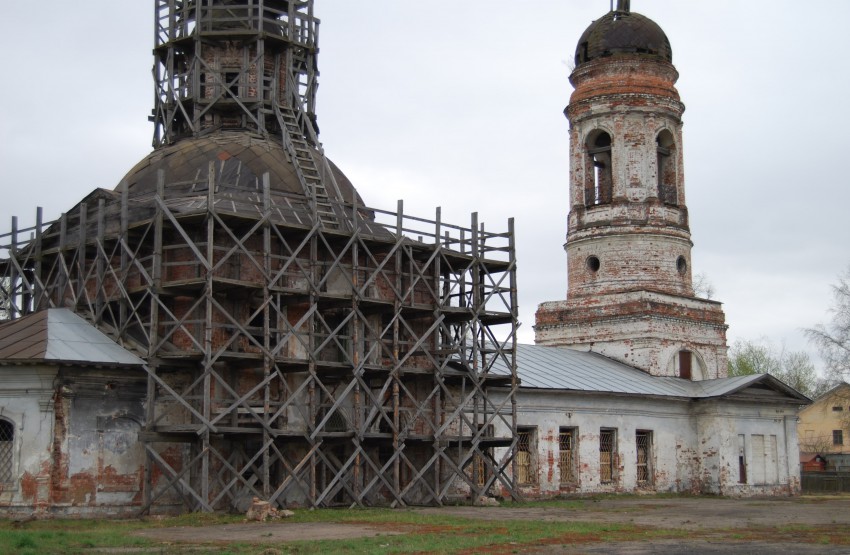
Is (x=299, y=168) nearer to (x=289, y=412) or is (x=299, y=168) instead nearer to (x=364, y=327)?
(x=364, y=327)

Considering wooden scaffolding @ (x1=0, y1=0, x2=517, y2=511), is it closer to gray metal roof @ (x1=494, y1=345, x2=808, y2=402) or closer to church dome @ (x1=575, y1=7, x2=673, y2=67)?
gray metal roof @ (x1=494, y1=345, x2=808, y2=402)

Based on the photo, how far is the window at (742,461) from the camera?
31.3 meters

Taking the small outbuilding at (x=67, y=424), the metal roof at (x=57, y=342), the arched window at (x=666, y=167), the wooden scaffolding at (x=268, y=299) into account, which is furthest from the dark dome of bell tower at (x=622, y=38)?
the small outbuilding at (x=67, y=424)

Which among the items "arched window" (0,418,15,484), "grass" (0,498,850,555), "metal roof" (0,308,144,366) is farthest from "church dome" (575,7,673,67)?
"arched window" (0,418,15,484)

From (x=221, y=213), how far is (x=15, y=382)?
4558 mm

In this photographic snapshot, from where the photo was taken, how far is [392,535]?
15352 millimetres

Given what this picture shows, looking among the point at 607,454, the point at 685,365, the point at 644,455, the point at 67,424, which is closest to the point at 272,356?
the point at 67,424

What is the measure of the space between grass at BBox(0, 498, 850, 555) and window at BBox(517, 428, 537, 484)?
6.70 m

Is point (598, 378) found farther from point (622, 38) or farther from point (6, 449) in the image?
point (6, 449)

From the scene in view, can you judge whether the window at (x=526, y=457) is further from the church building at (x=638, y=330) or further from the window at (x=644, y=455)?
the window at (x=644, y=455)

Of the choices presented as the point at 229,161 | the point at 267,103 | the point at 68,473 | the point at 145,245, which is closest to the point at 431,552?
the point at 68,473

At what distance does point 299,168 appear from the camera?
2330 cm

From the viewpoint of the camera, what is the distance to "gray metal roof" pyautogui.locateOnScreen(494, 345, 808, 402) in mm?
28000

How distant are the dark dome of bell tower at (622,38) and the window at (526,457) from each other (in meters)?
13.5
